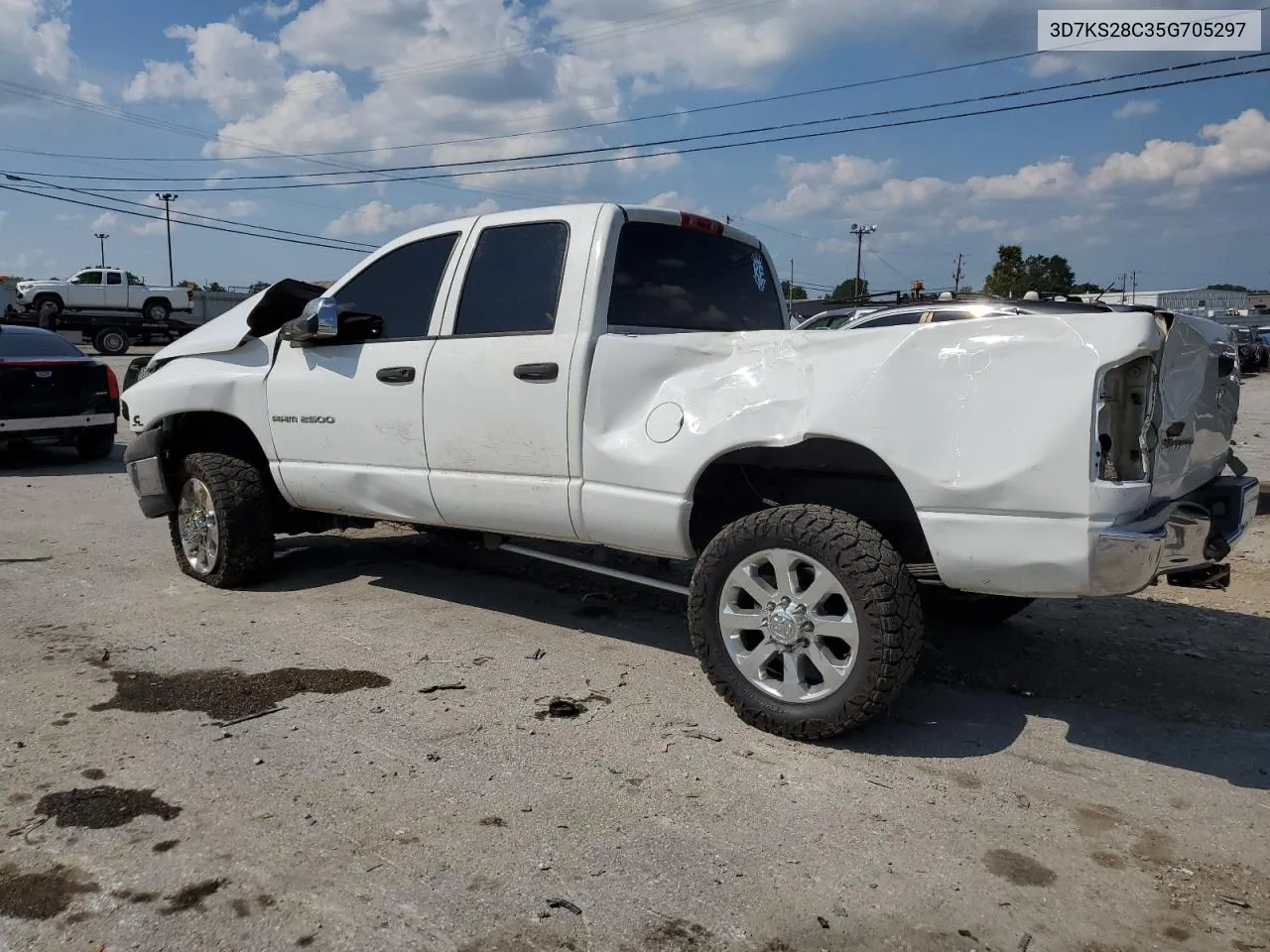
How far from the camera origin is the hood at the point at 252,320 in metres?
5.73

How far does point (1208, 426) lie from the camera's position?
370cm

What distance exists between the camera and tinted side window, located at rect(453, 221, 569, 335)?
14.9 feet

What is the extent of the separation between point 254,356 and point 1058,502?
438 cm

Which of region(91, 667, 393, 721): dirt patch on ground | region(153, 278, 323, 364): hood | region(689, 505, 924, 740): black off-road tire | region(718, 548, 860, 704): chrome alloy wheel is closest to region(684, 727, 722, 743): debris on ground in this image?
region(689, 505, 924, 740): black off-road tire

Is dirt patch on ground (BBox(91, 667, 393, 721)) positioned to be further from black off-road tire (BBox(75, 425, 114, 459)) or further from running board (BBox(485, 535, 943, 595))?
black off-road tire (BBox(75, 425, 114, 459))

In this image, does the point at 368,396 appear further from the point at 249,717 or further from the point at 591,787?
the point at 591,787

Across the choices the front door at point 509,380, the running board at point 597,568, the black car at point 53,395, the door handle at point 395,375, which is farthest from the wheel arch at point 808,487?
the black car at point 53,395

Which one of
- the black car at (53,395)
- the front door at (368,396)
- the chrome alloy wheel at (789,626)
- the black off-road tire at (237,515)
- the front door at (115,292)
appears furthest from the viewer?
the front door at (115,292)

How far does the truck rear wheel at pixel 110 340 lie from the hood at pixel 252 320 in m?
31.3

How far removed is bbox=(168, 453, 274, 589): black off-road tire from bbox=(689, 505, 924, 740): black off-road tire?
3.00 metres

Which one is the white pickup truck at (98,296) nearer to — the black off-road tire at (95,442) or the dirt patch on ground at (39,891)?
the black off-road tire at (95,442)

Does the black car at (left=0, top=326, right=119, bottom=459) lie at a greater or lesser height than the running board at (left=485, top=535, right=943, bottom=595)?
greater

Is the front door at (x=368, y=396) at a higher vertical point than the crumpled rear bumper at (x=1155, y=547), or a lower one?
higher

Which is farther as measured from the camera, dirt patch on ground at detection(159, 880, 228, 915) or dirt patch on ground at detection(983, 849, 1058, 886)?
dirt patch on ground at detection(983, 849, 1058, 886)
